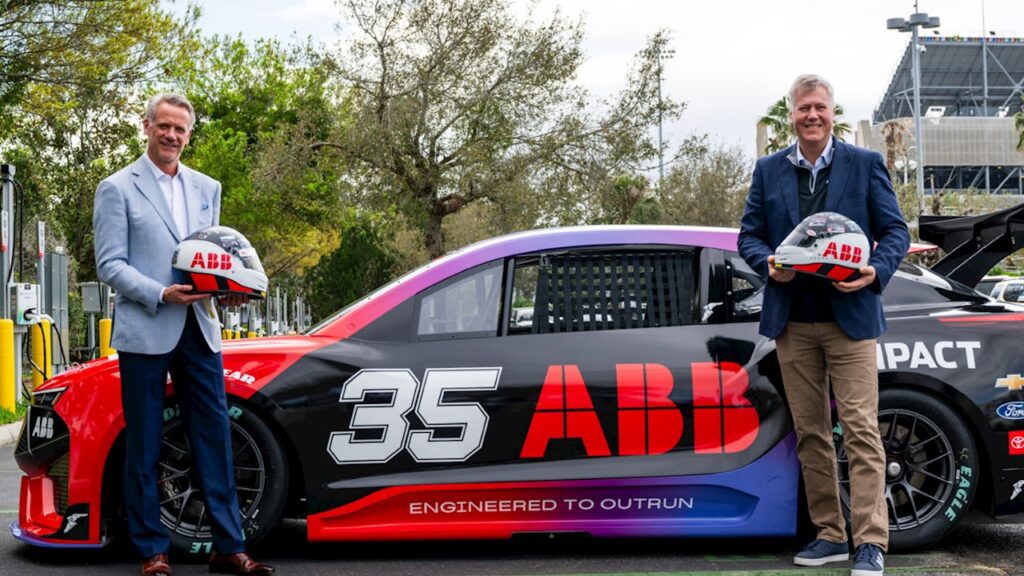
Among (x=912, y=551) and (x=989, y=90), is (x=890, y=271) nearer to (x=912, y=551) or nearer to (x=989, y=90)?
(x=912, y=551)

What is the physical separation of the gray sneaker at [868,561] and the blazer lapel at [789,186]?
1.28 meters

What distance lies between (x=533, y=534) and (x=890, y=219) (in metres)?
1.90

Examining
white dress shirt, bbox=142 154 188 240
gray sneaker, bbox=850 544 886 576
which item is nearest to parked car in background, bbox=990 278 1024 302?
gray sneaker, bbox=850 544 886 576

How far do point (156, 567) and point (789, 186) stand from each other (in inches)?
113

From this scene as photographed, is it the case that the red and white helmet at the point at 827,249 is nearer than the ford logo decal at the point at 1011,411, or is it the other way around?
the red and white helmet at the point at 827,249

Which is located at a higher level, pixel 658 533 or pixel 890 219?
pixel 890 219

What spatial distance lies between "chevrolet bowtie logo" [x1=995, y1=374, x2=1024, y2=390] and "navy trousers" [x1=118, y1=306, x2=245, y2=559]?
3.16 metres

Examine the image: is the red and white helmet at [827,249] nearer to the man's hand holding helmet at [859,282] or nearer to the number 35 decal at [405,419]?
the man's hand holding helmet at [859,282]

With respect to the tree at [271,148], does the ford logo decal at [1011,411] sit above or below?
below

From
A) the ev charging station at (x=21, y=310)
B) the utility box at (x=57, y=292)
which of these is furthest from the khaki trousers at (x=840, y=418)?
the utility box at (x=57, y=292)

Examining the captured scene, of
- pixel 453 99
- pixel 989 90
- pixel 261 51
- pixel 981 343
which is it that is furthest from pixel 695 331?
pixel 989 90

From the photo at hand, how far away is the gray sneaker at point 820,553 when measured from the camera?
4508 millimetres

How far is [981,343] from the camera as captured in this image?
4.77m

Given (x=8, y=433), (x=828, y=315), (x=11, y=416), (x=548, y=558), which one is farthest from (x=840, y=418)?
(x=11, y=416)
